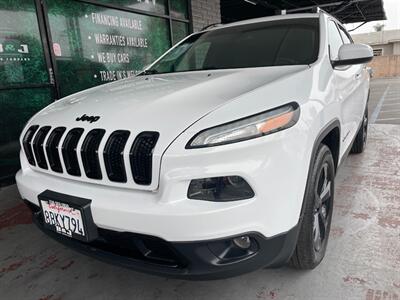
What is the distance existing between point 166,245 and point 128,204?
0.81 feet

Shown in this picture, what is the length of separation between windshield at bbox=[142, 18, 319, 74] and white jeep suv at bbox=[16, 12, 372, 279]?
15.1 inches

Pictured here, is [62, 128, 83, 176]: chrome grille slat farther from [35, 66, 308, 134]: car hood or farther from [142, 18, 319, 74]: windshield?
[142, 18, 319, 74]: windshield

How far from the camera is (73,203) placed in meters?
1.66

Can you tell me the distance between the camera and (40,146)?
1967 millimetres

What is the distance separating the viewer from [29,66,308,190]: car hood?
1.59 metres

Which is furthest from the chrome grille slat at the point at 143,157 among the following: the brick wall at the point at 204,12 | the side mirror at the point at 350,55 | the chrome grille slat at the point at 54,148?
the brick wall at the point at 204,12

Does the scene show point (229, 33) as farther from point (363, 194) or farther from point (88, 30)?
point (88, 30)

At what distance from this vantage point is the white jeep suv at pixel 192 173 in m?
1.47

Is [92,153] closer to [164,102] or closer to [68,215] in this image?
[68,215]

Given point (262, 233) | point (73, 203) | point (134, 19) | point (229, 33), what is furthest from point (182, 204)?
point (134, 19)

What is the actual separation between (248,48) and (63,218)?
190 centimetres

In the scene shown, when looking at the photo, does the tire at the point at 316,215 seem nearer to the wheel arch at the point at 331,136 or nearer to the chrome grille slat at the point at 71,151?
the wheel arch at the point at 331,136

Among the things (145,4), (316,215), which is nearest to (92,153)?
(316,215)

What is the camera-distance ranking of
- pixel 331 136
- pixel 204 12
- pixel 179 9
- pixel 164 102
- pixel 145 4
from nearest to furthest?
pixel 164 102
pixel 331 136
pixel 145 4
pixel 179 9
pixel 204 12
